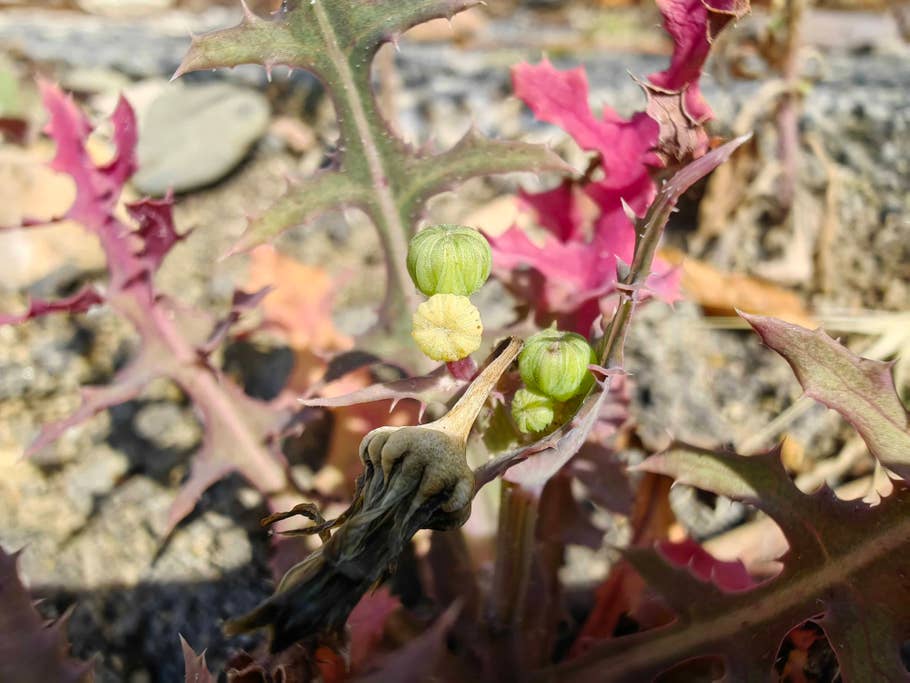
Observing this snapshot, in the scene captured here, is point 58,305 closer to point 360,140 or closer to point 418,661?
point 360,140

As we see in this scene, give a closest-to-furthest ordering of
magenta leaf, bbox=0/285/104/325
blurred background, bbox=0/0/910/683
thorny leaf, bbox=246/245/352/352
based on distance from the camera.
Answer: magenta leaf, bbox=0/285/104/325 → blurred background, bbox=0/0/910/683 → thorny leaf, bbox=246/245/352/352

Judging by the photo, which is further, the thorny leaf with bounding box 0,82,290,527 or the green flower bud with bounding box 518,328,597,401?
the thorny leaf with bounding box 0,82,290,527

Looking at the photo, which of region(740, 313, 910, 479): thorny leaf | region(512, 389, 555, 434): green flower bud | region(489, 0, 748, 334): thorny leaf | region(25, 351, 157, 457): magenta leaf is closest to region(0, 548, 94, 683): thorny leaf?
region(25, 351, 157, 457): magenta leaf

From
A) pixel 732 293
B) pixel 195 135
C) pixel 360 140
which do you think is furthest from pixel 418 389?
pixel 195 135

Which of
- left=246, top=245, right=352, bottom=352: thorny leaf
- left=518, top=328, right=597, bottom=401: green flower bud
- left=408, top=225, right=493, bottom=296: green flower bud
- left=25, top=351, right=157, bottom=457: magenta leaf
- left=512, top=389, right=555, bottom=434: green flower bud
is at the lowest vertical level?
left=246, top=245, right=352, bottom=352: thorny leaf

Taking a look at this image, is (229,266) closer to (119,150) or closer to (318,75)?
(119,150)

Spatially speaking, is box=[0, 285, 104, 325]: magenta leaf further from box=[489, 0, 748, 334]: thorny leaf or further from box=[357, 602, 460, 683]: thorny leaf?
box=[357, 602, 460, 683]: thorny leaf

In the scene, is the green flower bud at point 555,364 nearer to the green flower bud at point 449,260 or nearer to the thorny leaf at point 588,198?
the green flower bud at point 449,260

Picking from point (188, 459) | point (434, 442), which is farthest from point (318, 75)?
point (188, 459)
